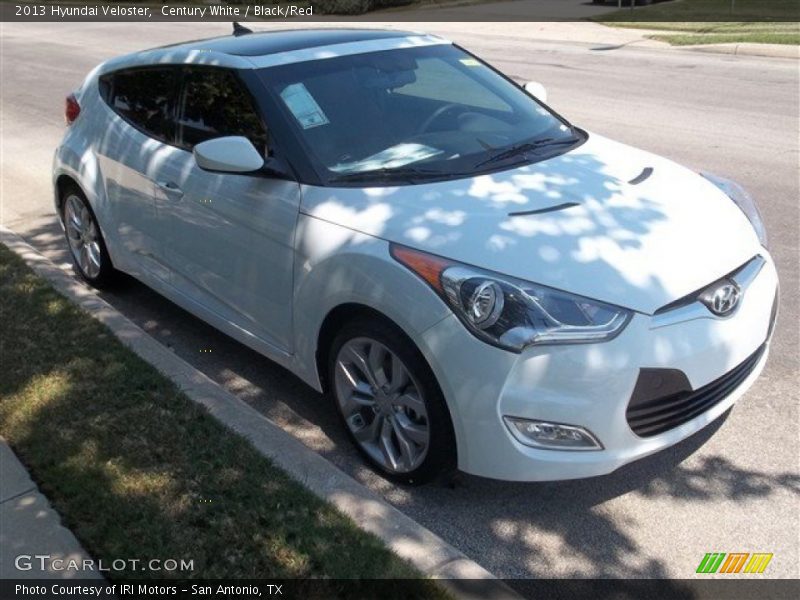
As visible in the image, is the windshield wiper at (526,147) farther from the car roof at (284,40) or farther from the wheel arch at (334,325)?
the car roof at (284,40)

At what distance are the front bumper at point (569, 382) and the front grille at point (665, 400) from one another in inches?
0.9

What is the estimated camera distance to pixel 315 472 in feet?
11.9

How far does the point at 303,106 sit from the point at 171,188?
38.6 inches

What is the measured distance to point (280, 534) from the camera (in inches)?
127

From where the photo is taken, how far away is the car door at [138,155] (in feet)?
16.1

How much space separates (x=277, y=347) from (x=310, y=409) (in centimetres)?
45

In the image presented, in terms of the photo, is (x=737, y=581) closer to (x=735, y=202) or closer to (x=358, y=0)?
(x=735, y=202)

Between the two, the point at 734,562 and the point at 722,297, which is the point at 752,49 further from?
the point at 734,562

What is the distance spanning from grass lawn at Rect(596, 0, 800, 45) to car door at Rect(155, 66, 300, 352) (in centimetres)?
1585

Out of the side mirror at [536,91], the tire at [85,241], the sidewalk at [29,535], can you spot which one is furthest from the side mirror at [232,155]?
the tire at [85,241]

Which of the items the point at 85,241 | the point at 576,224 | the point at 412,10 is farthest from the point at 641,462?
the point at 412,10

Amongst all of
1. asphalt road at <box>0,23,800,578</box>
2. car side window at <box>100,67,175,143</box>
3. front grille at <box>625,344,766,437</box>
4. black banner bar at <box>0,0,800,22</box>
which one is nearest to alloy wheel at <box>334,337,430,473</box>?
asphalt road at <box>0,23,800,578</box>

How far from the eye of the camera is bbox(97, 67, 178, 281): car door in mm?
4910

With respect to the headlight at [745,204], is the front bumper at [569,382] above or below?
below
